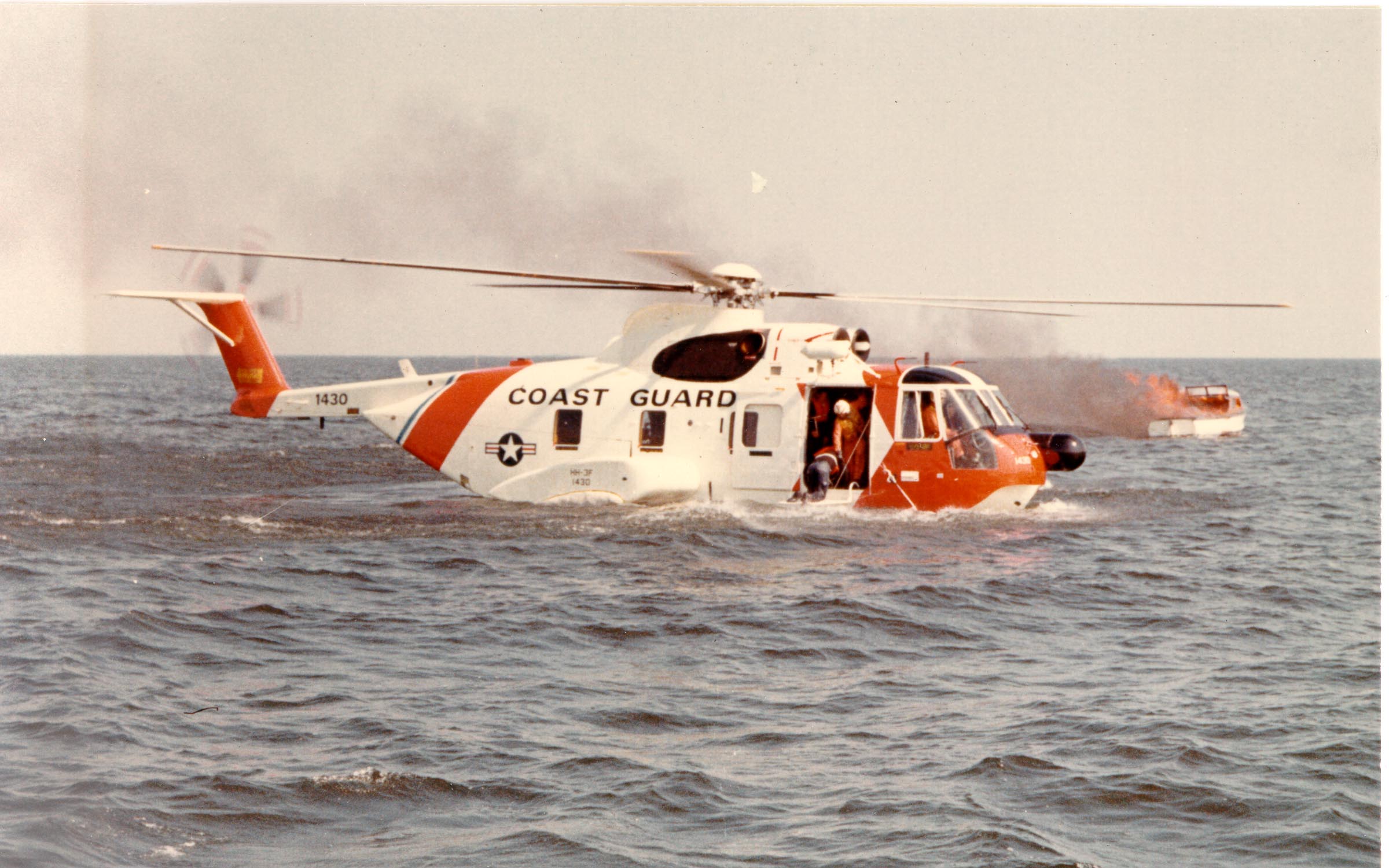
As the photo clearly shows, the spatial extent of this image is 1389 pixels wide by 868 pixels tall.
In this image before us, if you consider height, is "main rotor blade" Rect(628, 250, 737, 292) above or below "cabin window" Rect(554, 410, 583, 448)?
above

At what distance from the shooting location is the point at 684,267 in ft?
51.7

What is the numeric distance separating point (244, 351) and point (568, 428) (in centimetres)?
593

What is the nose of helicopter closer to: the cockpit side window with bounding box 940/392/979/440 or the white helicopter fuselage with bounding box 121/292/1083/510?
the white helicopter fuselage with bounding box 121/292/1083/510

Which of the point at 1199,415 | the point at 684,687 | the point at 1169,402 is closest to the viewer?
the point at 684,687

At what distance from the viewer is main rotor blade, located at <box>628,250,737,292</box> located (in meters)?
13.0

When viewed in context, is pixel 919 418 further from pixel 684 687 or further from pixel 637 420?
pixel 684 687

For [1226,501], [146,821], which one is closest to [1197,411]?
[1226,501]

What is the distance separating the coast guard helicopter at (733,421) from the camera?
16641 mm

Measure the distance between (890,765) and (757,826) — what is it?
117 cm

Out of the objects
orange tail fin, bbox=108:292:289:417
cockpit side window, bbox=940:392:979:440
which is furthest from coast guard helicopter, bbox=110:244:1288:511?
orange tail fin, bbox=108:292:289:417

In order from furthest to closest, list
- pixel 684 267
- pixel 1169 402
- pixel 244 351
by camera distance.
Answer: pixel 1169 402, pixel 244 351, pixel 684 267

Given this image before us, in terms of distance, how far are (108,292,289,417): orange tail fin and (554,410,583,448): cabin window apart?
5.06 metres

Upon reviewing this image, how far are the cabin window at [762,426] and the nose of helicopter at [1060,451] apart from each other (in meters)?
3.47

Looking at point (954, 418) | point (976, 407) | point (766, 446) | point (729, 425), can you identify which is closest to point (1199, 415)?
point (976, 407)
